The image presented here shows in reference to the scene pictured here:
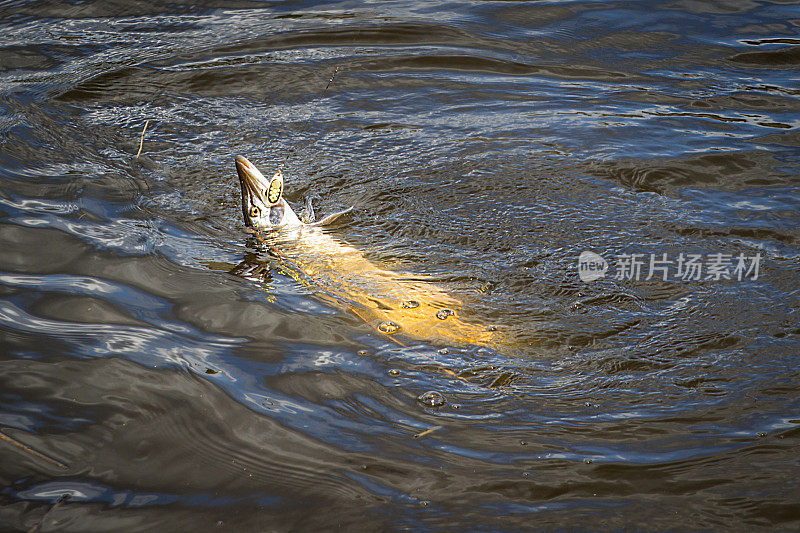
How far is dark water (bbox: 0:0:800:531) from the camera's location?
2.66 m

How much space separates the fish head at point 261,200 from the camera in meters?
4.07

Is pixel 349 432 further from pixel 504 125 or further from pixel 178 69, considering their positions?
pixel 178 69

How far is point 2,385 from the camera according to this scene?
120 inches

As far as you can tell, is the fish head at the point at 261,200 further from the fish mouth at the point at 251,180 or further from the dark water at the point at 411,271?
the dark water at the point at 411,271

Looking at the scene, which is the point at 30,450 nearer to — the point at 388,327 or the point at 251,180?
the point at 388,327

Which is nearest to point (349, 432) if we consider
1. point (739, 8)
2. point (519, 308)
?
point (519, 308)

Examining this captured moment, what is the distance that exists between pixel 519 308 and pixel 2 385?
7.38 feet

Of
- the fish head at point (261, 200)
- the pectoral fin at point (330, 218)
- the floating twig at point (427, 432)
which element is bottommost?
the floating twig at point (427, 432)

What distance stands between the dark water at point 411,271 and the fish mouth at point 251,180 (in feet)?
1.02

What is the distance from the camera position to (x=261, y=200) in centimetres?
416

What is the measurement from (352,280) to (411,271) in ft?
1.03

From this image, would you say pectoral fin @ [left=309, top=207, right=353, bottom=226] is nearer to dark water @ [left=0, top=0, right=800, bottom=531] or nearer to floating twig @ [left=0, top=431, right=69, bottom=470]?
dark water @ [left=0, top=0, right=800, bottom=531]

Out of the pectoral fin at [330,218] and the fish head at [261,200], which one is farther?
the pectoral fin at [330,218]

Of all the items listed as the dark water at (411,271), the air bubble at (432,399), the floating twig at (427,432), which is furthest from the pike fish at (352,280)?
the floating twig at (427,432)
